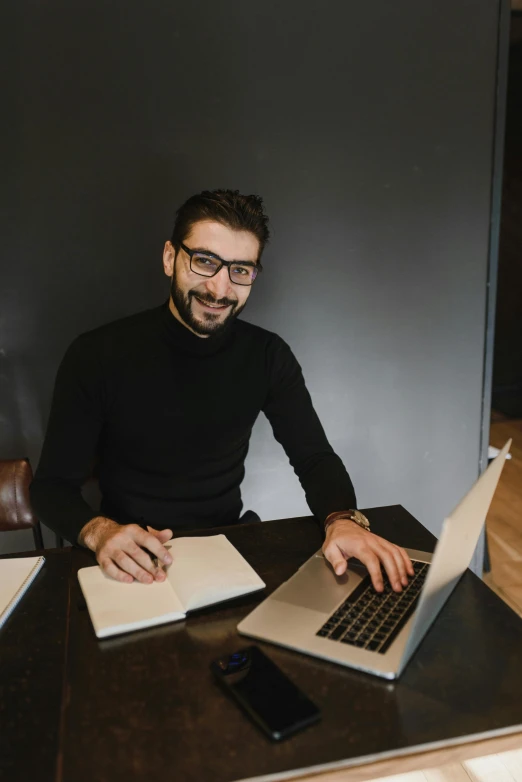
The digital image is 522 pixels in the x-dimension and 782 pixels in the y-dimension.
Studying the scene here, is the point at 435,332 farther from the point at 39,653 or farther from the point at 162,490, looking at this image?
the point at 39,653

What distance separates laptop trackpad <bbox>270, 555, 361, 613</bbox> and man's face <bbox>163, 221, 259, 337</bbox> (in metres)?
0.68

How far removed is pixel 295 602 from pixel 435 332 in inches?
62.0

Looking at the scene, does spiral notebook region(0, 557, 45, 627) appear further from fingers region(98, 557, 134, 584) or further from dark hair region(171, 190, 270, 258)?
dark hair region(171, 190, 270, 258)

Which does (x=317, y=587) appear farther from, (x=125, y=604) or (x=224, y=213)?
(x=224, y=213)

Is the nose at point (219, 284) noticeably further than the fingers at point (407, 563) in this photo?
Yes

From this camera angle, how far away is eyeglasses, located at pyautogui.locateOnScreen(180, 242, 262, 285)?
1.54 metres

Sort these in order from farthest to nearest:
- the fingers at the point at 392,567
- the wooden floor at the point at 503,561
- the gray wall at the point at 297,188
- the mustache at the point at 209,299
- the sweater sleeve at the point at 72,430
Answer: the gray wall at the point at 297,188 → the mustache at the point at 209,299 → the sweater sleeve at the point at 72,430 → the wooden floor at the point at 503,561 → the fingers at the point at 392,567

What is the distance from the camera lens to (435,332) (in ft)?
7.87

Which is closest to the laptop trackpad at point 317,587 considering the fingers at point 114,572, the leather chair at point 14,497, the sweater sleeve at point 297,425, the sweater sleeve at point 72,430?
the fingers at point 114,572

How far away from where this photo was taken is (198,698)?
849mm

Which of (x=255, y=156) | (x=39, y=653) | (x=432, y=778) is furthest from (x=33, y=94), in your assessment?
(x=432, y=778)

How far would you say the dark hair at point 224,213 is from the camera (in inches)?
60.9

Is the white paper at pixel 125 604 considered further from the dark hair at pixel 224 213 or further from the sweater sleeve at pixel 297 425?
the dark hair at pixel 224 213

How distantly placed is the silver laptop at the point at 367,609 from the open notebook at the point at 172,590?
8cm
